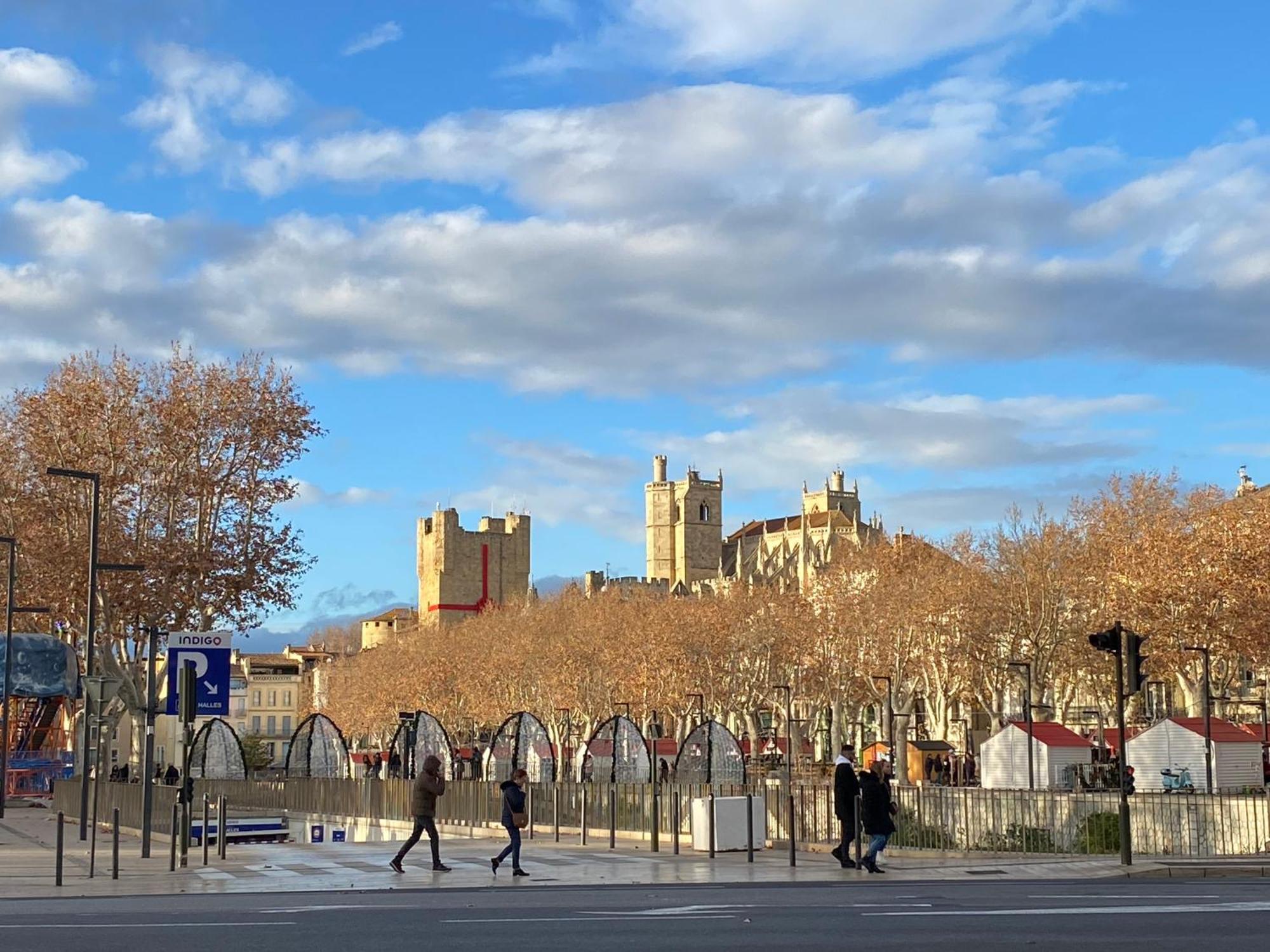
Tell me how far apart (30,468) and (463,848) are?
26.6 metres

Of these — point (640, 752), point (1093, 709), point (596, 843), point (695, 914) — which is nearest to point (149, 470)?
point (640, 752)

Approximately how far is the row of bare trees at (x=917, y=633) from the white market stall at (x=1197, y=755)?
761 cm

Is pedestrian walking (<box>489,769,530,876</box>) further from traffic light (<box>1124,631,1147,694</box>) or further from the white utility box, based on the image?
traffic light (<box>1124,631,1147,694</box>)

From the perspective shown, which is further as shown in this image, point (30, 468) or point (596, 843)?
point (30, 468)

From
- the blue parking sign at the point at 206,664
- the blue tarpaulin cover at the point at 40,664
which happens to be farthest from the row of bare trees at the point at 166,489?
the blue parking sign at the point at 206,664

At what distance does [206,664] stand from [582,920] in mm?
12199

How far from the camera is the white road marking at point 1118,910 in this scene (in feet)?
45.5

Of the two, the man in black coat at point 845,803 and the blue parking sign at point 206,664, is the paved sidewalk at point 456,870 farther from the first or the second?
the blue parking sign at point 206,664

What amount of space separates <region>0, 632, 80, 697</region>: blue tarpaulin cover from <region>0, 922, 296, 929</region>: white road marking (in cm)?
3379

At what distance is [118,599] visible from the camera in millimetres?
43469

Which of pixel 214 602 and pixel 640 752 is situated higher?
pixel 214 602

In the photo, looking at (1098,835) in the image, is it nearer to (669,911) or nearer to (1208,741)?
(1208,741)

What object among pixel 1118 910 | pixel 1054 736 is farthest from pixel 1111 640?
pixel 1054 736

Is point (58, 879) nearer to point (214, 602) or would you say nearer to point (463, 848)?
point (463, 848)
